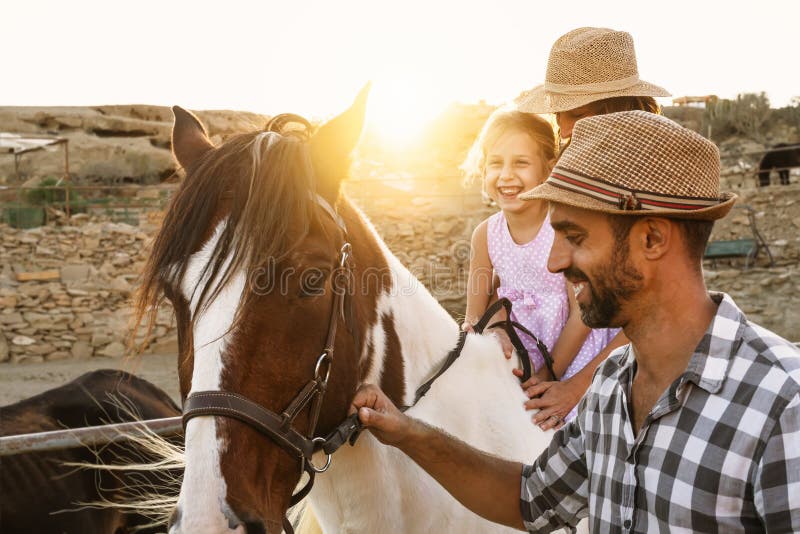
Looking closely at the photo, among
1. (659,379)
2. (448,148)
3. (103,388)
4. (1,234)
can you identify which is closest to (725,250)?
(103,388)

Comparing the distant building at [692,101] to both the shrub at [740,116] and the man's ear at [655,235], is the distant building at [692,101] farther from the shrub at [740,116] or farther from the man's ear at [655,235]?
the man's ear at [655,235]

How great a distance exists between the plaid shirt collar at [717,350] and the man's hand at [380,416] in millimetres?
752

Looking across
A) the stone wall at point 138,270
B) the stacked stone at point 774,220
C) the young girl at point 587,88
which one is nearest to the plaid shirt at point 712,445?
the young girl at point 587,88

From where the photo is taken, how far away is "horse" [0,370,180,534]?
3672 millimetres

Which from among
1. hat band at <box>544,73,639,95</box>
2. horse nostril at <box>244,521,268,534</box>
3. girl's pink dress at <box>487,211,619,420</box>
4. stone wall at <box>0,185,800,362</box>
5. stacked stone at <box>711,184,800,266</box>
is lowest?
stone wall at <box>0,185,800,362</box>

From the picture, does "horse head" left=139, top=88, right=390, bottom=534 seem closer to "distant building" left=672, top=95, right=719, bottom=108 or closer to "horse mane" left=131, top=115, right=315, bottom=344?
"horse mane" left=131, top=115, right=315, bottom=344

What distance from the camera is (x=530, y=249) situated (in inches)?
101

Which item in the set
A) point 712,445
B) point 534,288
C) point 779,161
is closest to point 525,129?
point 534,288

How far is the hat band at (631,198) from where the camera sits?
131 cm

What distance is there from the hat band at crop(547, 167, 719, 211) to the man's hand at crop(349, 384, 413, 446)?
796 mm

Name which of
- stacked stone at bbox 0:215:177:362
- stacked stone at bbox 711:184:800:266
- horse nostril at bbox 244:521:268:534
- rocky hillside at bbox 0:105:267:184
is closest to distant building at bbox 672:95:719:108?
stacked stone at bbox 711:184:800:266

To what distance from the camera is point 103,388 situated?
179 inches

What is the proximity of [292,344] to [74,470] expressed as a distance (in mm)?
2764

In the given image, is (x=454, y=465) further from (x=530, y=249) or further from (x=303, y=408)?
(x=530, y=249)
